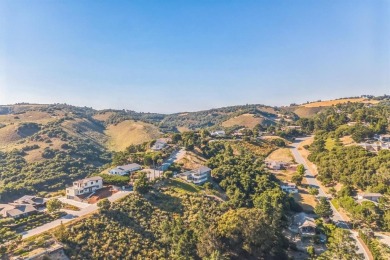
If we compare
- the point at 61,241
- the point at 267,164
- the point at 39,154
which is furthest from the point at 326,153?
the point at 39,154

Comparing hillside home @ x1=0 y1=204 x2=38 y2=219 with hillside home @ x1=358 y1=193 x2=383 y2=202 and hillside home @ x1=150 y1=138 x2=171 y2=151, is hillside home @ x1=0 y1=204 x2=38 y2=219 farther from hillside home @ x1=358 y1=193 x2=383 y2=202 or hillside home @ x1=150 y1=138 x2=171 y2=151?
hillside home @ x1=358 y1=193 x2=383 y2=202

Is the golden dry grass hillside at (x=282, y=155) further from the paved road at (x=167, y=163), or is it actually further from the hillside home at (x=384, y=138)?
the paved road at (x=167, y=163)

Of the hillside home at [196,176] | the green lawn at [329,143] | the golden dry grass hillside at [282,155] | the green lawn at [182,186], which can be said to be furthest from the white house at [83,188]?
the green lawn at [329,143]

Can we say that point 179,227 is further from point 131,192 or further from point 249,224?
point 131,192

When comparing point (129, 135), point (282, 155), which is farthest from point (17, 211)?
point (129, 135)

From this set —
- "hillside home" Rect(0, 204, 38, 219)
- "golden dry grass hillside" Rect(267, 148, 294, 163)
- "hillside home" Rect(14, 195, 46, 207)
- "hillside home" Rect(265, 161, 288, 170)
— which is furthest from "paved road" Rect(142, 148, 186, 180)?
A: "golden dry grass hillside" Rect(267, 148, 294, 163)
